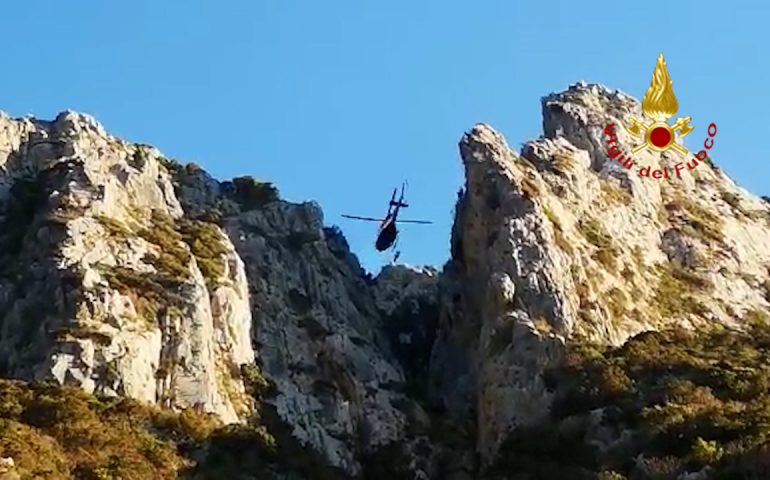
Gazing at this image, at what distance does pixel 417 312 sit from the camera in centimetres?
7144

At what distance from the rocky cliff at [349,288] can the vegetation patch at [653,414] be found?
1.81m

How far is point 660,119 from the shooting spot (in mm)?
68812

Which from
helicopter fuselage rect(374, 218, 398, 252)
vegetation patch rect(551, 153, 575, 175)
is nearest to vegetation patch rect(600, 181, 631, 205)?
vegetation patch rect(551, 153, 575, 175)

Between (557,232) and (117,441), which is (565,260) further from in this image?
(117,441)

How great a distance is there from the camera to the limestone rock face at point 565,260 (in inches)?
2073

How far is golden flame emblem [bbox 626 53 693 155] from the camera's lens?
208 feet

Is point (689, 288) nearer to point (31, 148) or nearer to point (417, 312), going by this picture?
point (417, 312)

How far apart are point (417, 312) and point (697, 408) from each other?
28.9 m

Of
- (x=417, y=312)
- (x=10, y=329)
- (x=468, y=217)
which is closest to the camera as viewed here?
(x=10, y=329)

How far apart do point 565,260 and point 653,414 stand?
48.2 feet

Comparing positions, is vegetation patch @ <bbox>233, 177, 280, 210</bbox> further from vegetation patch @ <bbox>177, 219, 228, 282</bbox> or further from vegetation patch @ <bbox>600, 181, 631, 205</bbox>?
vegetation patch @ <bbox>600, 181, 631, 205</bbox>

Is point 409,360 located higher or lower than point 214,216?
lower

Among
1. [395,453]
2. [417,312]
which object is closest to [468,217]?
[417,312]

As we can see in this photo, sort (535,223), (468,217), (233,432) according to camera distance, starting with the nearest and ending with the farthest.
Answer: (233,432)
(535,223)
(468,217)
